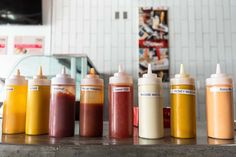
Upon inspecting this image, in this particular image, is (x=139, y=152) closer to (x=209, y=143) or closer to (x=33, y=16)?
(x=209, y=143)

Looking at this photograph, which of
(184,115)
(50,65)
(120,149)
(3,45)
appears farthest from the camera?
(3,45)

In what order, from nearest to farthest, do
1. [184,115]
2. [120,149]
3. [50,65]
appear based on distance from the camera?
[120,149] < [184,115] < [50,65]

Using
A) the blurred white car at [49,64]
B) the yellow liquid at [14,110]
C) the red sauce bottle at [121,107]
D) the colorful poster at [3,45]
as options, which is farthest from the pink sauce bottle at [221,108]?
the colorful poster at [3,45]

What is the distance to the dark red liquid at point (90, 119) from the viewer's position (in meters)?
0.68

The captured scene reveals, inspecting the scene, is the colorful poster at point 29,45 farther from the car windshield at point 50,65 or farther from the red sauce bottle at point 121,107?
the red sauce bottle at point 121,107

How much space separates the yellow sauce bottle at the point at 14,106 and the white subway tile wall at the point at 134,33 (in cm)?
190

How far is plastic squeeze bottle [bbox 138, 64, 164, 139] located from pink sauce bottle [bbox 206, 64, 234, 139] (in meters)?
0.14

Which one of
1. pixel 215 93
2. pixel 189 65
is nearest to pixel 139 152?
pixel 215 93

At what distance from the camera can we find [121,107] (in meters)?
0.67

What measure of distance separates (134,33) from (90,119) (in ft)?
7.12

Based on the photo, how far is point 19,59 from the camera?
8.74ft

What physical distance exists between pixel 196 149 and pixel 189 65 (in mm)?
2240

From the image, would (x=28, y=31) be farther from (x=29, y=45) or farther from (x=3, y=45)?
(x=3, y=45)

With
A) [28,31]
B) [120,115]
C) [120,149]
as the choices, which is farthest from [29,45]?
[120,149]
